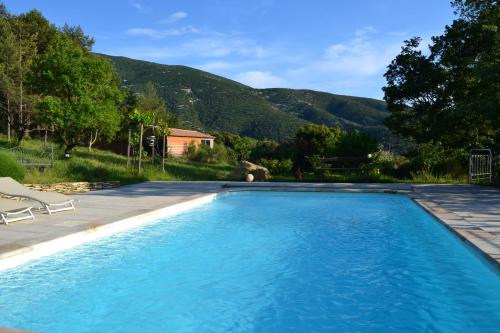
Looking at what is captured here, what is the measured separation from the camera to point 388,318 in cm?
413

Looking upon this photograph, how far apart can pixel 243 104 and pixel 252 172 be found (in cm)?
5111

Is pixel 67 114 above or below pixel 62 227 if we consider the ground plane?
above

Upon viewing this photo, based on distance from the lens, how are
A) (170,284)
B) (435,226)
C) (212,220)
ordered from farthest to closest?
1. (212,220)
2. (435,226)
3. (170,284)

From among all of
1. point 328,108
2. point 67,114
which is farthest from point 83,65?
point 328,108

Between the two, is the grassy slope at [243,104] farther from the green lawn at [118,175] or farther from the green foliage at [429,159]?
the green lawn at [118,175]

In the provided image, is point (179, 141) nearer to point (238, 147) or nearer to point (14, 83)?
point (238, 147)

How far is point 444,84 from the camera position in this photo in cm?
1841

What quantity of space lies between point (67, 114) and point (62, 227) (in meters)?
12.2

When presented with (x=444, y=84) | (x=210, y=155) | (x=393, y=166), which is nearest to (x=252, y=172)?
(x=393, y=166)

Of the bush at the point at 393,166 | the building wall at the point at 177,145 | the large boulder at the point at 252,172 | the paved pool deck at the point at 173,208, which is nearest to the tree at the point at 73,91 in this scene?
the paved pool deck at the point at 173,208

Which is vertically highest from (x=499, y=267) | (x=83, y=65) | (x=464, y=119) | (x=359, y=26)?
(x=359, y=26)

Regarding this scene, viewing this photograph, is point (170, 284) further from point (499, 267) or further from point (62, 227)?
point (499, 267)

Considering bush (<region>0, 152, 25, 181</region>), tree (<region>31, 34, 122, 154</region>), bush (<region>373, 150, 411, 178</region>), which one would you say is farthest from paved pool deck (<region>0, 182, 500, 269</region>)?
tree (<region>31, 34, 122, 154</region>)

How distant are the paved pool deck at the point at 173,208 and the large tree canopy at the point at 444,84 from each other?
4.47 metres
